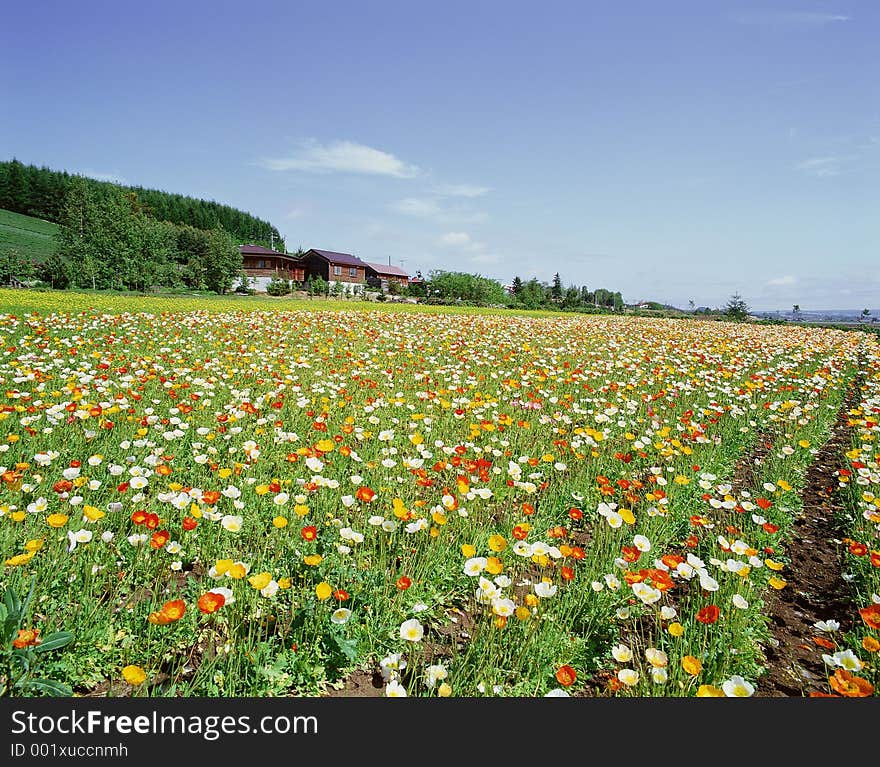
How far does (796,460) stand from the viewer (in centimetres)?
495

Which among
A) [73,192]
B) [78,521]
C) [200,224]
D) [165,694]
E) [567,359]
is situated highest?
[200,224]

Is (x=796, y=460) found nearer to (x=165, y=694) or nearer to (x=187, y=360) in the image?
(x=165, y=694)

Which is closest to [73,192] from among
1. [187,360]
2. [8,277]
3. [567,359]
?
[8,277]

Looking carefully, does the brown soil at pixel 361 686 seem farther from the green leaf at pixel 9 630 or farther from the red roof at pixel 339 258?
the red roof at pixel 339 258

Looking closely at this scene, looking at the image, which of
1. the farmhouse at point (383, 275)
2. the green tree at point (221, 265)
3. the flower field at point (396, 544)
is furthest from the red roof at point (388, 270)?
the flower field at point (396, 544)

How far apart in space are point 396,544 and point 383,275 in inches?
3113

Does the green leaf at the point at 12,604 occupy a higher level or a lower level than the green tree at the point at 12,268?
lower

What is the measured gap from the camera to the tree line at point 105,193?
73.1 m

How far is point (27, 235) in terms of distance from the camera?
6003cm

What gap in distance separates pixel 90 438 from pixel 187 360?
370cm

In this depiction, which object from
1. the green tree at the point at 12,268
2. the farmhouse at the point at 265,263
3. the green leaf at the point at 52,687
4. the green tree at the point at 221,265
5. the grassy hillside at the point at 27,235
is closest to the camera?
the green leaf at the point at 52,687

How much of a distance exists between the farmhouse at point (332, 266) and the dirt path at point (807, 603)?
67012 millimetres

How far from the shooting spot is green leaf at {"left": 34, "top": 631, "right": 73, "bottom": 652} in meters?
1.79

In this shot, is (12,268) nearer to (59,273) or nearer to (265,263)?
(59,273)
